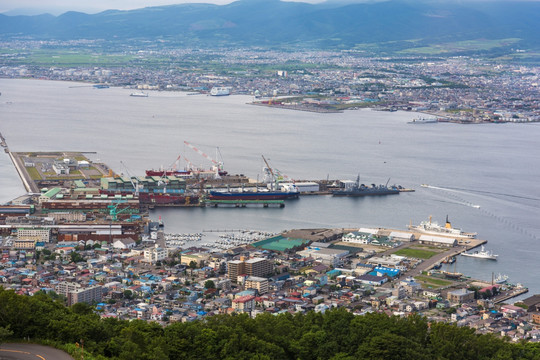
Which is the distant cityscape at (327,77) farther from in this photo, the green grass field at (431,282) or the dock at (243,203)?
the green grass field at (431,282)

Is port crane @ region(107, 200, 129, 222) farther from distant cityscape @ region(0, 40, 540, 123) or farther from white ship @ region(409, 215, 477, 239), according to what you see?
distant cityscape @ region(0, 40, 540, 123)

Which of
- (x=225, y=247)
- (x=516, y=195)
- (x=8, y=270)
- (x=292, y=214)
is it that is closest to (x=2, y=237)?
(x=8, y=270)

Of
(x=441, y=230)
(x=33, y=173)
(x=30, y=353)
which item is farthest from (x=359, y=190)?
(x=30, y=353)

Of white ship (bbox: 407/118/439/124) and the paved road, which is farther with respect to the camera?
white ship (bbox: 407/118/439/124)

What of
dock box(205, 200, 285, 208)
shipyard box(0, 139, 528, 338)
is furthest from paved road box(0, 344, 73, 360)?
dock box(205, 200, 285, 208)

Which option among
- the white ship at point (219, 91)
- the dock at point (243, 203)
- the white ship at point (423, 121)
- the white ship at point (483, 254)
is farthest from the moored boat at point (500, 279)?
the white ship at point (219, 91)

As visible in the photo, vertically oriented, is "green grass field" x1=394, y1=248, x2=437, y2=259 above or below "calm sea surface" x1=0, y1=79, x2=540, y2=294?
below
